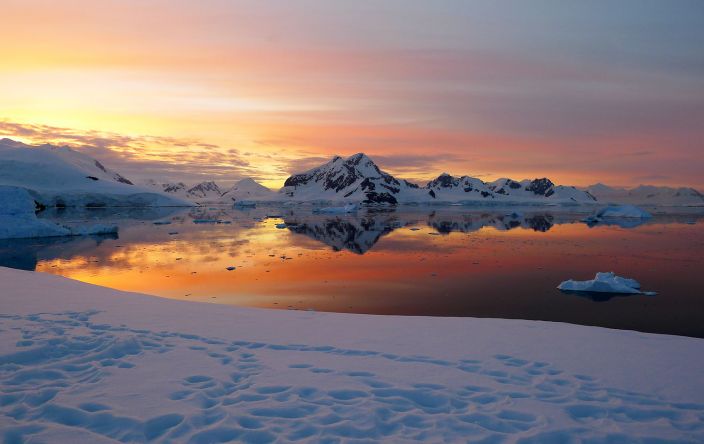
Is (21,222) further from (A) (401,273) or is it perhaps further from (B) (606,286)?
(B) (606,286)

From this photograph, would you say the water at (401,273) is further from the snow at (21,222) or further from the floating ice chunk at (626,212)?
the floating ice chunk at (626,212)

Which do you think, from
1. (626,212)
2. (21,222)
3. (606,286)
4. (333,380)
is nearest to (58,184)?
(21,222)

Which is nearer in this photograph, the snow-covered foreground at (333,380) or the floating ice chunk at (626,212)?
the snow-covered foreground at (333,380)

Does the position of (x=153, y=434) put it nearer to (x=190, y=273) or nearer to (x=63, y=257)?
(x=190, y=273)

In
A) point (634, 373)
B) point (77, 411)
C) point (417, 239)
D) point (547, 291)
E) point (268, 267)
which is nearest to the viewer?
point (77, 411)

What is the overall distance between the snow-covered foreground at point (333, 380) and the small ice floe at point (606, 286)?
209 inches

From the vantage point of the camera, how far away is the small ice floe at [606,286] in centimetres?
1247

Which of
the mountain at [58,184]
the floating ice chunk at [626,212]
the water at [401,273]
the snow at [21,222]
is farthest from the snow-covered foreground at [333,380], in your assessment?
the mountain at [58,184]

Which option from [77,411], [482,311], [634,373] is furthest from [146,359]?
[482,311]

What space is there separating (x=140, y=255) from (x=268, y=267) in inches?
280

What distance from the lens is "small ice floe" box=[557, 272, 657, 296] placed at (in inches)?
491

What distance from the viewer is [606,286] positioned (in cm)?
1252

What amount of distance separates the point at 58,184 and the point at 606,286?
96434 mm

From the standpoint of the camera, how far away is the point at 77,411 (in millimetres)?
4340
